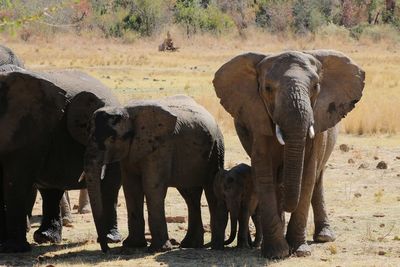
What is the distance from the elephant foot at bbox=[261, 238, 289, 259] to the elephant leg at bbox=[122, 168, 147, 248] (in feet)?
4.48

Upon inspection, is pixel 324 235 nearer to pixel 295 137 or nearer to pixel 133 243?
pixel 133 243

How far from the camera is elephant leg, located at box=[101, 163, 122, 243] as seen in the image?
12.3 metres

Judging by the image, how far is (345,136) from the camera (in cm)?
2288

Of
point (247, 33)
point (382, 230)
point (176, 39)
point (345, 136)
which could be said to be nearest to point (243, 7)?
point (247, 33)

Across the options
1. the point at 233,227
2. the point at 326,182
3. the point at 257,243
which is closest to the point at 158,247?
the point at 233,227

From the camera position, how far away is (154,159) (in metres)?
11.5

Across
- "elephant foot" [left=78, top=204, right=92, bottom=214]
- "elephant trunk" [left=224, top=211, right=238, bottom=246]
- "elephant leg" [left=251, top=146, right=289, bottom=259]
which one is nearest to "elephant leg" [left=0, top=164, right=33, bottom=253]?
"elephant trunk" [left=224, top=211, right=238, bottom=246]

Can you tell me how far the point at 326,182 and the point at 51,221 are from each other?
221 inches

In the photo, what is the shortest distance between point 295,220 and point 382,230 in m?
1.87

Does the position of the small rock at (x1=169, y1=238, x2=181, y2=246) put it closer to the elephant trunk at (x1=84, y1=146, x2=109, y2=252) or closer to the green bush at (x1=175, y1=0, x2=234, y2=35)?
the elephant trunk at (x1=84, y1=146, x2=109, y2=252)

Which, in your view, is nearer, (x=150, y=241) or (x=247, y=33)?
(x=150, y=241)

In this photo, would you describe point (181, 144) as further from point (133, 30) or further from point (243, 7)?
point (243, 7)

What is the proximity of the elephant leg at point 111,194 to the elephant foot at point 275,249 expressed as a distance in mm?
2081

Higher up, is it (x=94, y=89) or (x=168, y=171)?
(x=94, y=89)
